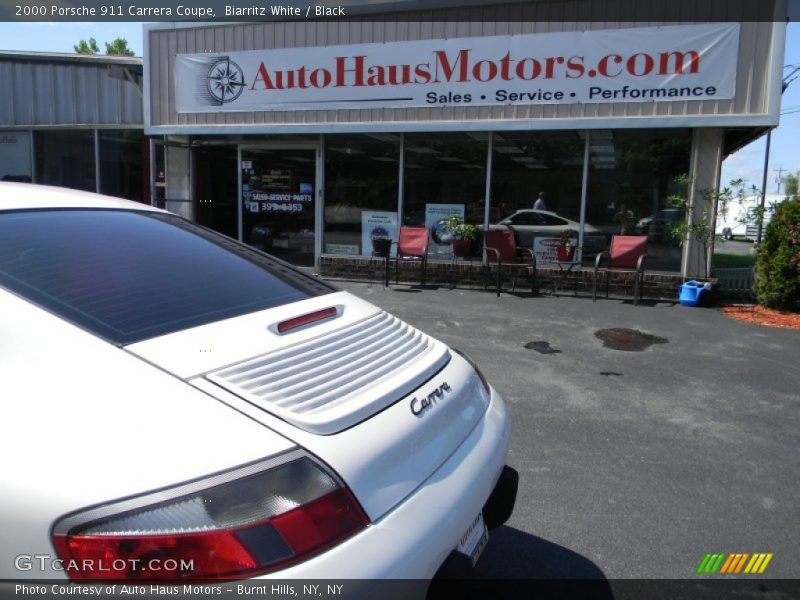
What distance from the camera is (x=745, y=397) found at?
5242 mm

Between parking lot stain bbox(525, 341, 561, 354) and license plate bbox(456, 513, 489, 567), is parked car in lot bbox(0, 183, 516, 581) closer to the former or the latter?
license plate bbox(456, 513, 489, 567)

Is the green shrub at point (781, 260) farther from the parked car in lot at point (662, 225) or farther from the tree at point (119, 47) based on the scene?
the tree at point (119, 47)

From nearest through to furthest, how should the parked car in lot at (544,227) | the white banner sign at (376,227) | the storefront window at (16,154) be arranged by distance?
the parked car in lot at (544,227) < the white banner sign at (376,227) < the storefront window at (16,154)

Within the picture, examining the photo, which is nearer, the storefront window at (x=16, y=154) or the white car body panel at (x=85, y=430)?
the white car body panel at (x=85, y=430)

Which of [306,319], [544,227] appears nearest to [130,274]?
[306,319]

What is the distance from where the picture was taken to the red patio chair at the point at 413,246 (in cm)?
1066

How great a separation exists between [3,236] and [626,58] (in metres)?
9.39

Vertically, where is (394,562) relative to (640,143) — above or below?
below

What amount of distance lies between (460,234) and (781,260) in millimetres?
4826

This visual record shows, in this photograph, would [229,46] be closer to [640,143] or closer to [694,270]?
[640,143]

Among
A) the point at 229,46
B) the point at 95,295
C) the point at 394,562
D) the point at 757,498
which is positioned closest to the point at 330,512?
the point at 394,562

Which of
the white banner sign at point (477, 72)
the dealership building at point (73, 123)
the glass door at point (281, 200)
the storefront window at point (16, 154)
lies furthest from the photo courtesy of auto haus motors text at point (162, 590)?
the storefront window at point (16, 154)

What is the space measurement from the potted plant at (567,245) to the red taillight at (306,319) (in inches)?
327

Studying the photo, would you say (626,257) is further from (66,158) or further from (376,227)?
(66,158)
